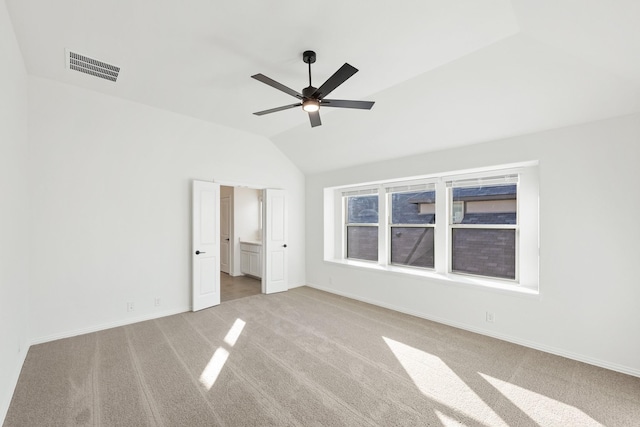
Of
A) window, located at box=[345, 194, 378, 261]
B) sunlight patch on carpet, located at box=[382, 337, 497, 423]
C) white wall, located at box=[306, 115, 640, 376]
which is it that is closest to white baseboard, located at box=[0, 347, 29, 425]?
sunlight patch on carpet, located at box=[382, 337, 497, 423]

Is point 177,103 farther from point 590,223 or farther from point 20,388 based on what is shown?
point 590,223

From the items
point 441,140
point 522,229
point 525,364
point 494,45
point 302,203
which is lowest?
point 525,364

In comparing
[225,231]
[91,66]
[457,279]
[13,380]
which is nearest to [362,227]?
[457,279]

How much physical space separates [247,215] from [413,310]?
4490mm

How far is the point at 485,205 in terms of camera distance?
394cm

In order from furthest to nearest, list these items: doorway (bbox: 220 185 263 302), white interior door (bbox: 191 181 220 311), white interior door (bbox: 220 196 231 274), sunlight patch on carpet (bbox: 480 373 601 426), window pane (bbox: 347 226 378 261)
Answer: white interior door (bbox: 220 196 231 274)
doorway (bbox: 220 185 263 302)
window pane (bbox: 347 226 378 261)
white interior door (bbox: 191 181 220 311)
sunlight patch on carpet (bbox: 480 373 601 426)

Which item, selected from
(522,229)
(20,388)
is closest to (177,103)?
(20,388)

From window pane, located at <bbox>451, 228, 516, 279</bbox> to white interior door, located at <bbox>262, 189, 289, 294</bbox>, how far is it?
3.08m

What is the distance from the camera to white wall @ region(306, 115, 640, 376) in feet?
8.68

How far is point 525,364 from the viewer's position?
2.79 metres

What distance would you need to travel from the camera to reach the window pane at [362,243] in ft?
17.7

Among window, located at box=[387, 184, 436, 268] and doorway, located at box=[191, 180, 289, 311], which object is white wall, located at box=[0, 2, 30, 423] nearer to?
→ doorway, located at box=[191, 180, 289, 311]

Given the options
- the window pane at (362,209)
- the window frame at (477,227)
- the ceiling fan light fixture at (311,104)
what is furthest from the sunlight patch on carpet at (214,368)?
the window pane at (362,209)

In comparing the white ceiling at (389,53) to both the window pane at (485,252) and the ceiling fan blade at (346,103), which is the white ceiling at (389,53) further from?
the window pane at (485,252)
